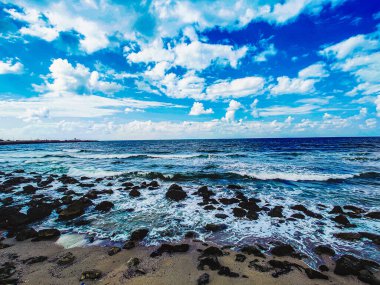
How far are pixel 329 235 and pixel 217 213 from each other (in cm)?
422

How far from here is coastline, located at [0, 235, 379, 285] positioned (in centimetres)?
495

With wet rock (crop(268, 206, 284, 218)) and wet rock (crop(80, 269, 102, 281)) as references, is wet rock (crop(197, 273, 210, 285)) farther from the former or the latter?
wet rock (crop(268, 206, 284, 218))

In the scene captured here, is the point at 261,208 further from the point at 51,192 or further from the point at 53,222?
the point at 51,192

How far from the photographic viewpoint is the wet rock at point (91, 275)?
496cm

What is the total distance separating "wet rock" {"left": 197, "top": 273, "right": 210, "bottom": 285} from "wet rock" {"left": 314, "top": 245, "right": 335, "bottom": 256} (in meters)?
3.64

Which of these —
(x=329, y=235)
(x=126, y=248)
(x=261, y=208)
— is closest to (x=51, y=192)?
(x=126, y=248)

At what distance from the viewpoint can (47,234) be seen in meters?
7.24

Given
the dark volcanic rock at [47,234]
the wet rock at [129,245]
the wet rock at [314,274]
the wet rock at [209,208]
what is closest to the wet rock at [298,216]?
the wet rock at [209,208]

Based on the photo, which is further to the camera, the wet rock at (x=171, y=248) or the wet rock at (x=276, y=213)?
the wet rock at (x=276, y=213)

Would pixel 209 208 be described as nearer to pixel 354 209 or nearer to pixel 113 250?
pixel 113 250

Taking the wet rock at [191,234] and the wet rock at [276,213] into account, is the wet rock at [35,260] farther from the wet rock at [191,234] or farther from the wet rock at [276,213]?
the wet rock at [276,213]

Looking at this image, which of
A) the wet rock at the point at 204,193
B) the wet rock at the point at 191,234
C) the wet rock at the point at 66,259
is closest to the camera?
the wet rock at the point at 66,259

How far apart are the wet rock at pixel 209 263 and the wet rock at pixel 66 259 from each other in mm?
3418

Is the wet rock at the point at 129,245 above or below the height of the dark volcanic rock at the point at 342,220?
above
